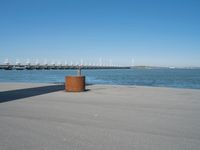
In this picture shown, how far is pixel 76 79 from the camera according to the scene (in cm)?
1438

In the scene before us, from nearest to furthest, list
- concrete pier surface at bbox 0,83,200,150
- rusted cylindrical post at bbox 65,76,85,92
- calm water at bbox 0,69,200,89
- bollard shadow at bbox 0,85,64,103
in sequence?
1. concrete pier surface at bbox 0,83,200,150
2. bollard shadow at bbox 0,85,64,103
3. rusted cylindrical post at bbox 65,76,85,92
4. calm water at bbox 0,69,200,89

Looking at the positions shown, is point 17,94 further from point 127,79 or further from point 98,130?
point 127,79

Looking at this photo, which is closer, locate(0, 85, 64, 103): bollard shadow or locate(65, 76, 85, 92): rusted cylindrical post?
locate(0, 85, 64, 103): bollard shadow

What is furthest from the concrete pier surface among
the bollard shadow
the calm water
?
the calm water

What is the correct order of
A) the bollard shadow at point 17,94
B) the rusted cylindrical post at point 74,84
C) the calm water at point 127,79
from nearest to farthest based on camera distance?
1. the bollard shadow at point 17,94
2. the rusted cylindrical post at point 74,84
3. the calm water at point 127,79

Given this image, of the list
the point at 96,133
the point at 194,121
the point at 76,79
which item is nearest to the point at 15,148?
the point at 96,133

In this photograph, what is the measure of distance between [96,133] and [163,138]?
1.42m

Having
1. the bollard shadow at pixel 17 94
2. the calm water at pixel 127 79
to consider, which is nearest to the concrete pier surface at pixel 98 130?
the bollard shadow at pixel 17 94

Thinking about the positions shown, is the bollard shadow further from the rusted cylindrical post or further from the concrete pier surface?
the concrete pier surface

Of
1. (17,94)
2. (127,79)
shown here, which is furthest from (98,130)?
(127,79)

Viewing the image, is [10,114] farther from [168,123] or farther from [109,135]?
[168,123]

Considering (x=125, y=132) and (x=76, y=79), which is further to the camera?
(x=76, y=79)

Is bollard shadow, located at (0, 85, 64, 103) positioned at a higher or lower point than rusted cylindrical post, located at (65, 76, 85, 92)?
lower

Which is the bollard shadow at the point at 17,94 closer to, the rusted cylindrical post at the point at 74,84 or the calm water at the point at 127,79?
the rusted cylindrical post at the point at 74,84
